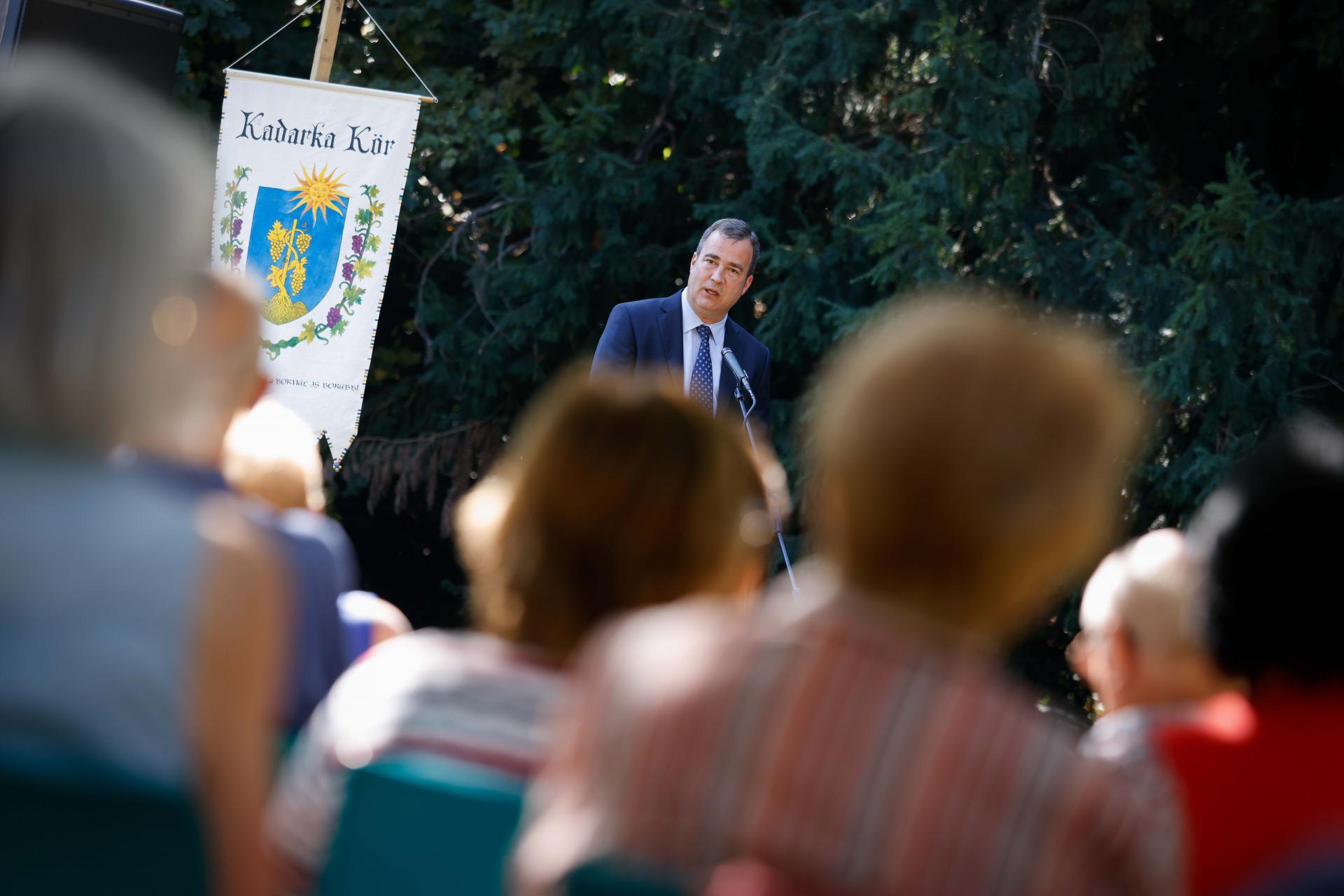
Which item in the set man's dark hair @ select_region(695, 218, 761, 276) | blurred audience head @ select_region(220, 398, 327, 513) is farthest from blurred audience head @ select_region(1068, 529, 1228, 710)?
man's dark hair @ select_region(695, 218, 761, 276)

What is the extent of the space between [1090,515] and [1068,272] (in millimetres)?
6033

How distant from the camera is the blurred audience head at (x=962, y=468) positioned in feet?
3.10

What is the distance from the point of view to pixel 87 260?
1006mm

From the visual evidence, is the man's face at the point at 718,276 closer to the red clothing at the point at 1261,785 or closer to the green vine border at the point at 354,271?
the green vine border at the point at 354,271

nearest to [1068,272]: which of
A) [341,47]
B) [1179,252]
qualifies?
[1179,252]

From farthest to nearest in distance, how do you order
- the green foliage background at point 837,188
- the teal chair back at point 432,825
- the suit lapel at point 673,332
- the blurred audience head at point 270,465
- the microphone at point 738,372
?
the green foliage background at point 837,188 → the suit lapel at point 673,332 → the microphone at point 738,372 → the blurred audience head at point 270,465 → the teal chair back at point 432,825

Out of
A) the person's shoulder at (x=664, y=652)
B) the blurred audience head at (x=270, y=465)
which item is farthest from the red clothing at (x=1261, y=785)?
the blurred audience head at (x=270, y=465)

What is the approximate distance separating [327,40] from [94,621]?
5608mm

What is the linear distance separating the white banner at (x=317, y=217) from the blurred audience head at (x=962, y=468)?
16.7 feet

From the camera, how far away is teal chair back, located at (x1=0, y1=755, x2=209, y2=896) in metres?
0.97

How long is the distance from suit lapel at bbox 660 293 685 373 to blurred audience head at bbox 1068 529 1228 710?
9.32ft

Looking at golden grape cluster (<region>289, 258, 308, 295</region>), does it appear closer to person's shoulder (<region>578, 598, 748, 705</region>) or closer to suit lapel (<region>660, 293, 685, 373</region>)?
suit lapel (<region>660, 293, 685, 373</region>)

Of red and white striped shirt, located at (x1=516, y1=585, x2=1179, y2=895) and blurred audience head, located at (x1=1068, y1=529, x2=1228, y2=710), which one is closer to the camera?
red and white striped shirt, located at (x1=516, y1=585, x2=1179, y2=895)

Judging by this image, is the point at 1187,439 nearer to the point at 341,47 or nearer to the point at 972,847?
the point at 341,47
